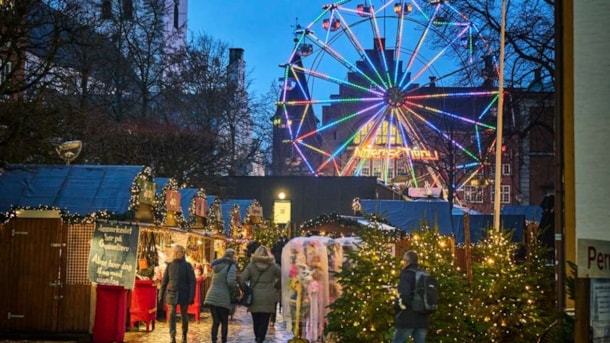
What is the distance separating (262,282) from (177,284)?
1975mm

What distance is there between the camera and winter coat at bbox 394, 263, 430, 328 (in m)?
13.2

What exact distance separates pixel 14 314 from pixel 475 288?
9242 mm

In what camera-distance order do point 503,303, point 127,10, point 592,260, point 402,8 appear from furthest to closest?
point 402,8, point 127,10, point 503,303, point 592,260

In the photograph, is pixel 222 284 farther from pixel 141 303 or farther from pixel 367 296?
pixel 141 303

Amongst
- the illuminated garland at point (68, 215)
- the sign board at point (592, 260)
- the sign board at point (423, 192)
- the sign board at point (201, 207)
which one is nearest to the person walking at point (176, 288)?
the illuminated garland at point (68, 215)

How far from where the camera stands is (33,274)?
18.9 m

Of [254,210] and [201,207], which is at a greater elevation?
[254,210]

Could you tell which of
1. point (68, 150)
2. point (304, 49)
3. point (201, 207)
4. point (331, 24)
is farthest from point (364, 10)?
point (68, 150)

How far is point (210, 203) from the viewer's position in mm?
32062

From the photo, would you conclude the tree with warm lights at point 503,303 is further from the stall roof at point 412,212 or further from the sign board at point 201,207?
the stall roof at point 412,212

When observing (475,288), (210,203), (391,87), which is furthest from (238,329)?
(391,87)

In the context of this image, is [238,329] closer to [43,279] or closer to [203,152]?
[43,279]

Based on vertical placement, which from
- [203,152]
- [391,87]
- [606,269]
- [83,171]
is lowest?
[606,269]

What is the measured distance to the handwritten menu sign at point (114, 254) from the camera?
60.8 feet
